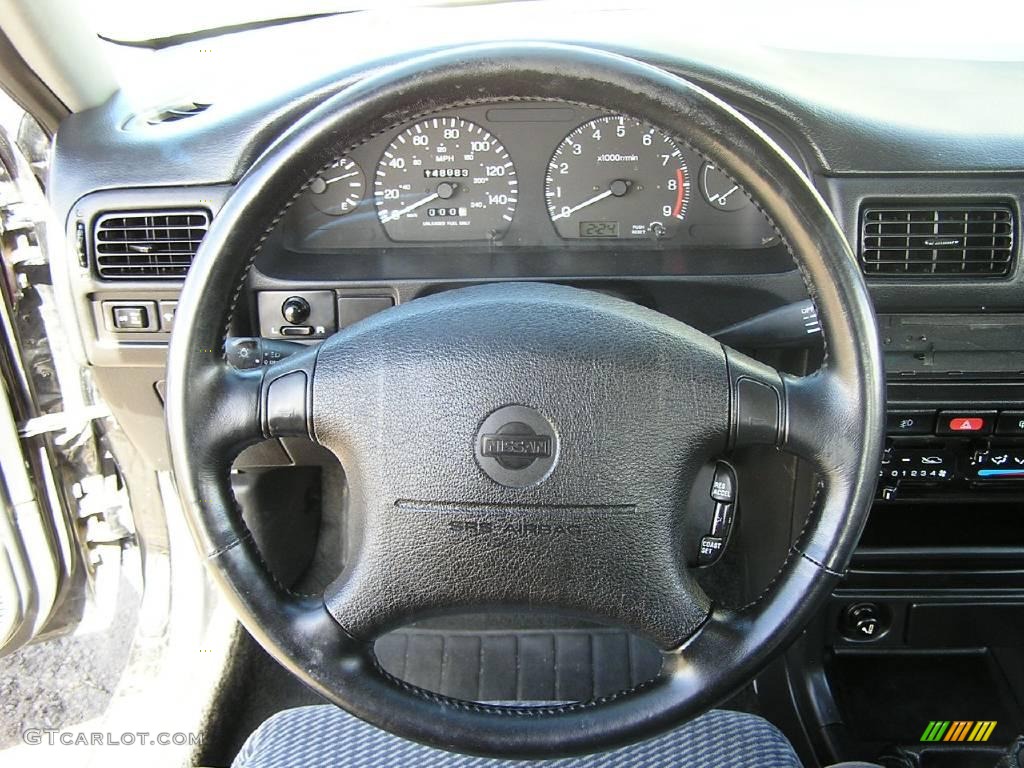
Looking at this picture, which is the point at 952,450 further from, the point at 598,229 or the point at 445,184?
the point at 445,184

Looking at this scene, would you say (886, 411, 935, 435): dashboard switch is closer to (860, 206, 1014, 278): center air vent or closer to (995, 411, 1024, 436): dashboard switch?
(995, 411, 1024, 436): dashboard switch

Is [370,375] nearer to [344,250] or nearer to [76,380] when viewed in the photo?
[344,250]

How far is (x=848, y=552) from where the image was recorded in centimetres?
103

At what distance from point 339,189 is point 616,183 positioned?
0.50 meters

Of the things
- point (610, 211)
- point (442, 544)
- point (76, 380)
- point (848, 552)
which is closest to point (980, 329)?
point (610, 211)

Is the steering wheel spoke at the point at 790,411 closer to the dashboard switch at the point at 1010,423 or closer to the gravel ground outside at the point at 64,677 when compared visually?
the dashboard switch at the point at 1010,423

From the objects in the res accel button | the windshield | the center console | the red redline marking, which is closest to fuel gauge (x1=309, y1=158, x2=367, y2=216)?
the windshield

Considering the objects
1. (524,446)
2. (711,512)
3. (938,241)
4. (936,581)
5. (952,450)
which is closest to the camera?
(524,446)

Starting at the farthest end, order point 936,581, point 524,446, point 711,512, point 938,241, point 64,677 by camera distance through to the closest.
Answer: point 64,677 < point 936,581 < point 938,241 < point 711,512 < point 524,446

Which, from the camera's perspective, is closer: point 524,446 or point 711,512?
point 524,446

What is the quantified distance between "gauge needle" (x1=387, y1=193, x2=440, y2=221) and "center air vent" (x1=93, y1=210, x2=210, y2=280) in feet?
1.09

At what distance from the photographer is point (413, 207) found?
67.6 inches

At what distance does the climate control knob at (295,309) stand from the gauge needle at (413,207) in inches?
9.3

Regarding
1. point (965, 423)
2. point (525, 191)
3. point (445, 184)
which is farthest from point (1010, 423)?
point (445, 184)
